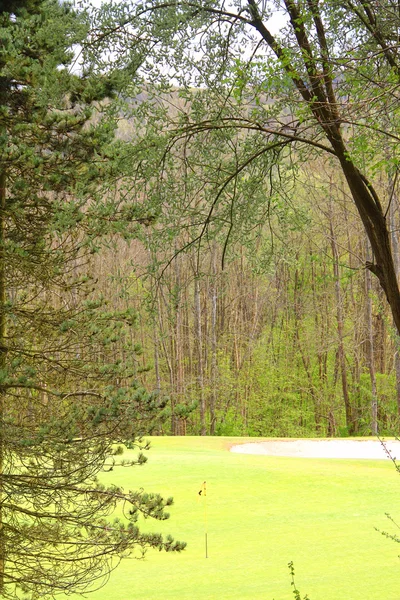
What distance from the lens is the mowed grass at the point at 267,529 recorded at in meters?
6.73

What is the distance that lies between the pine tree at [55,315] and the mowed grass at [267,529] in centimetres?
100

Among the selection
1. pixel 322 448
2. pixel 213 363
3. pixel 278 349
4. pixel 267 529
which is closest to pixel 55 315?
pixel 267 529

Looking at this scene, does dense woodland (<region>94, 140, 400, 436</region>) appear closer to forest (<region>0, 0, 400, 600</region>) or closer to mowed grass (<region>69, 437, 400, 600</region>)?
mowed grass (<region>69, 437, 400, 600</region>)

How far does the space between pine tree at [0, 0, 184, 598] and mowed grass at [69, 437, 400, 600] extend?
100 centimetres

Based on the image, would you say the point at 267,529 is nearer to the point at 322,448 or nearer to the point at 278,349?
the point at 322,448

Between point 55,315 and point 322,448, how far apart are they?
1253 cm

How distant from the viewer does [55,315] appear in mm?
6434

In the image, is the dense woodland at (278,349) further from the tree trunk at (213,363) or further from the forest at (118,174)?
the forest at (118,174)

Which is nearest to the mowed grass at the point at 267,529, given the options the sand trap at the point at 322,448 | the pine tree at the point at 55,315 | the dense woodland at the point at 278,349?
the pine tree at the point at 55,315

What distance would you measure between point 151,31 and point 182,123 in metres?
0.79

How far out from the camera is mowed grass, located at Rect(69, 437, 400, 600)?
6734 millimetres

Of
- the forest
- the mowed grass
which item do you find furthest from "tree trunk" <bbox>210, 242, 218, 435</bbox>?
the forest

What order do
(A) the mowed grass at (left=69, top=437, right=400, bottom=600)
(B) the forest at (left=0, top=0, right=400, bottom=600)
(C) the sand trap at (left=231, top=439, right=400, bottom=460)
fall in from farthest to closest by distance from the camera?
(C) the sand trap at (left=231, top=439, right=400, bottom=460)
(A) the mowed grass at (left=69, top=437, right=400, bottom=600)
(B) the forest at (left=0, top=0, right=400, bottom=600)

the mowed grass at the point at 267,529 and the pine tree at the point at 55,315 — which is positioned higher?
the pine tree at the point at 55,315
